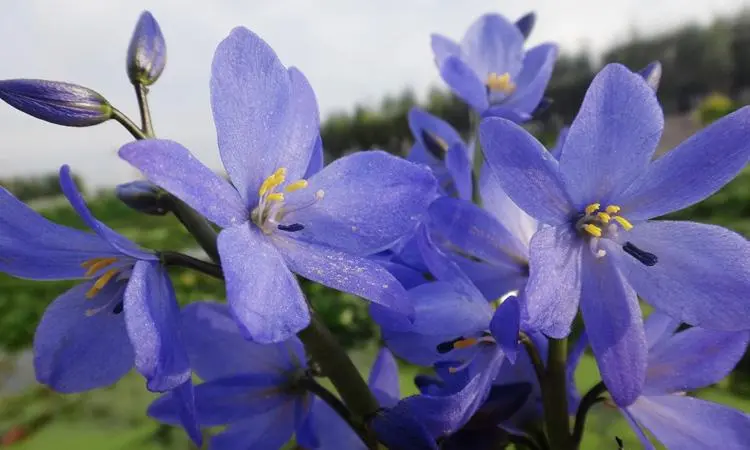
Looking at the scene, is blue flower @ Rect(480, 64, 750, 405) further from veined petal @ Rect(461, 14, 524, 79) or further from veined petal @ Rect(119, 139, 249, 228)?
veined petal @ Rect(461, 14, 524, 79)

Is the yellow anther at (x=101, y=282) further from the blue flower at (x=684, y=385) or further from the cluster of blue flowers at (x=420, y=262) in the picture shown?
the blue flower at (x=684, y=385)

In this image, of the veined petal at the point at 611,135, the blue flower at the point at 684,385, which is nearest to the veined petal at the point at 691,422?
the blue flower at the point at 684,385

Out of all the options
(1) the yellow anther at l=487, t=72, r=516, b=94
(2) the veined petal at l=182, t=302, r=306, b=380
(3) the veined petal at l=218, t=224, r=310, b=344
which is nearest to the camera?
(3) the veined petal at l=218, t=224, r=310, b=344

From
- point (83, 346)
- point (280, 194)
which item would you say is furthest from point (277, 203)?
point (83, 346)

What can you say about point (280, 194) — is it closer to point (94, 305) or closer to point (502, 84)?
point (94, 305)

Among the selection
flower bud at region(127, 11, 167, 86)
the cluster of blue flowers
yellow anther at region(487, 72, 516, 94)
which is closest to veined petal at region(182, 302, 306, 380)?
the cluster of blue flowers

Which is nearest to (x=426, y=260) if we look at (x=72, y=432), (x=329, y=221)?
(x=329, y=221)
